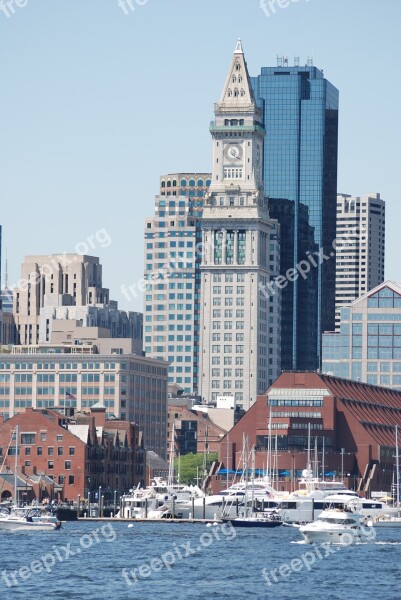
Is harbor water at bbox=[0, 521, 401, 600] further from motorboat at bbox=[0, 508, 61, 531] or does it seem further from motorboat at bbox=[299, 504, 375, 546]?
motorboat at bbox=[0, 508, 61, 531]

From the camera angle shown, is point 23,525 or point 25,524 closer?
point 23,525

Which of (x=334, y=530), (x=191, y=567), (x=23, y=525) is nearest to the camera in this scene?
(x=191, y=567)

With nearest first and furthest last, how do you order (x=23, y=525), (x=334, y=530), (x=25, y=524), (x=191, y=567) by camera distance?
(x=191, y=567), (x=334, y=530), (x=23, y=525), (x=25, y=524)

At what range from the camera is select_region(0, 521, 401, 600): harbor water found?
126438 millimetres

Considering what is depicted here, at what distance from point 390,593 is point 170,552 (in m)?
38.9

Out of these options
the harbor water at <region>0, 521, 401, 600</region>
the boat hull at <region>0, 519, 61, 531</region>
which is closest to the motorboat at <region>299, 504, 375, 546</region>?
the harbor water at <region>0, 521, 401, 600</region>

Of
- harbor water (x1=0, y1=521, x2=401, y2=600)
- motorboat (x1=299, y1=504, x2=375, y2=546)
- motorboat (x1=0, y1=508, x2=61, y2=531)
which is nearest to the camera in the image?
harbor water (x1=0, y1=521, x2=401, y2=600)

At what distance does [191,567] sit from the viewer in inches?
5778

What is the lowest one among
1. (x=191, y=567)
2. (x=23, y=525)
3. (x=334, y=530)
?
(x=23, y=525)

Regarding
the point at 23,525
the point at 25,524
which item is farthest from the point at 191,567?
the point at 25,524

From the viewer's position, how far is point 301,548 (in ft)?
566

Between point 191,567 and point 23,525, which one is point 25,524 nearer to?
point 23,525

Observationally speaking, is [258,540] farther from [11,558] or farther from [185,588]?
[185,588]

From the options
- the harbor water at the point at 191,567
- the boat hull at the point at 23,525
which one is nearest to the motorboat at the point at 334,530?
the harbor water at the point at 191,567
